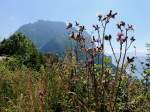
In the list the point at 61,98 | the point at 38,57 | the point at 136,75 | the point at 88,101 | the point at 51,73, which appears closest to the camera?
the point at 88,101

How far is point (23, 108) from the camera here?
4797 mm

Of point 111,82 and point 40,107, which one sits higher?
point 111,82

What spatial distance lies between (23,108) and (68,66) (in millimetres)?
1219

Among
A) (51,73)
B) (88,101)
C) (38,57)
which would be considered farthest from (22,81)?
(38,57)

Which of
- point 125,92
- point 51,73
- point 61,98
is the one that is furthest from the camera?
point 51,73

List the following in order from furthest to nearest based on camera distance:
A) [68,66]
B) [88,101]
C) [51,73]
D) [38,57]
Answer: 1. [38,57]
2. [51,73]
3. [68,66]
4. [88,101]

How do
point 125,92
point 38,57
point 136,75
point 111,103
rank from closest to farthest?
point 111,103 < point 125,92 < point 136,75 < point 38,57

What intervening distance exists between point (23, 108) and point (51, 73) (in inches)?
62.0

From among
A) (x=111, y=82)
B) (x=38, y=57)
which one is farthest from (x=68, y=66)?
(x=38, y=57)

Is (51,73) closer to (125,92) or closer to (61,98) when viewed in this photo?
(61,98)

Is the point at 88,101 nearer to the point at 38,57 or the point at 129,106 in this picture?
the point at 129,106

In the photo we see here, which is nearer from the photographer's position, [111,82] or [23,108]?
[111,82]

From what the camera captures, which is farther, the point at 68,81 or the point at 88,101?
the point at 68,81

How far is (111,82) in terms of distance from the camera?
14.6 ft
